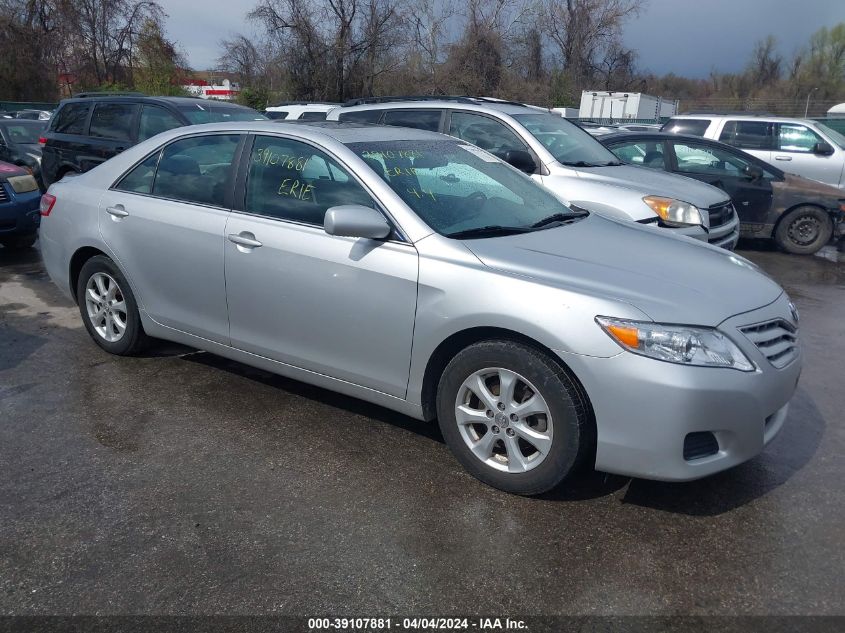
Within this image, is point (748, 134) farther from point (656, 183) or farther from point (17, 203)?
point (17, 203)

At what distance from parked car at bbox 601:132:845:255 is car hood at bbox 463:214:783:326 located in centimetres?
630

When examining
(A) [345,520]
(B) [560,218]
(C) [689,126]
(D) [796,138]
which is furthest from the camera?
(C) [689,126]

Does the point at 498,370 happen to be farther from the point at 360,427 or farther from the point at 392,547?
the point at 360,427

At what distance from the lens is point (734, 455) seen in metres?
3.18

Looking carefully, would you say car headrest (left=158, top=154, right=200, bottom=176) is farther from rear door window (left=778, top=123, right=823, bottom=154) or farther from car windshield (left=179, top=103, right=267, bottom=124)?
rear door window (left=778, top=123, right=823, bottom=154)

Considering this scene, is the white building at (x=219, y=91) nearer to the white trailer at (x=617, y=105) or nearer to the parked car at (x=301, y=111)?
the white trailer at (x=617, y=105)

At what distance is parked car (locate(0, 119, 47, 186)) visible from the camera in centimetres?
1323

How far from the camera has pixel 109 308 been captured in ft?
16.8

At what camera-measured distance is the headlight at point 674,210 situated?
6914 mm

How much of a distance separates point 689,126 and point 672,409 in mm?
10559

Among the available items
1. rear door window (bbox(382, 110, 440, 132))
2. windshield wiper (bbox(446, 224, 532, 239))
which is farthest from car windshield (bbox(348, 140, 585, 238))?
rear door window (bbox(382, 110, 440, 132))

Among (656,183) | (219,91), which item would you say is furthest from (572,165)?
(219,91)

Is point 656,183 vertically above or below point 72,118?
below

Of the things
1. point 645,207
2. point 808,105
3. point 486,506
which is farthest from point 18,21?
point 486,506
